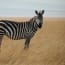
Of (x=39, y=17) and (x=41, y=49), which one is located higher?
(x=39, y=17)

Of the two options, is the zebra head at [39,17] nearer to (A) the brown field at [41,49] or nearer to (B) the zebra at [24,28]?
(B) the zebra at [24,28]

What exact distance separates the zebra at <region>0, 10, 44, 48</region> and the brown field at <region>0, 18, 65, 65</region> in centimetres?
3

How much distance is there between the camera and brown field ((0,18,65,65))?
1.57 metres

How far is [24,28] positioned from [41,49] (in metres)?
0.21

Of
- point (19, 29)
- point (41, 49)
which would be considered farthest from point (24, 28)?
point (41, 49)

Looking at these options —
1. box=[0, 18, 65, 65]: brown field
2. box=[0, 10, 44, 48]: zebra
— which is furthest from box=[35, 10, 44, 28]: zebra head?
box=[0, 18, 65, 65]: brown field

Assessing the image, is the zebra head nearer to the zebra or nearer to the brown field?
the zebra

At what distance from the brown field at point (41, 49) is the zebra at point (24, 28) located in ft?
0.11

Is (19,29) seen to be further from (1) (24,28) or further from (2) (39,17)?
(2) (39,17)

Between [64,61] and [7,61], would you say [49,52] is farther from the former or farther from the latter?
[7,61]

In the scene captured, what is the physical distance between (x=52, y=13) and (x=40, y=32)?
0.21 m

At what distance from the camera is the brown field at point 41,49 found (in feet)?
5.16

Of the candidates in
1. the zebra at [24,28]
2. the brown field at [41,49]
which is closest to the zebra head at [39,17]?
the zebra at [24,28]

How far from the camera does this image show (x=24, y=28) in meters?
1.60
